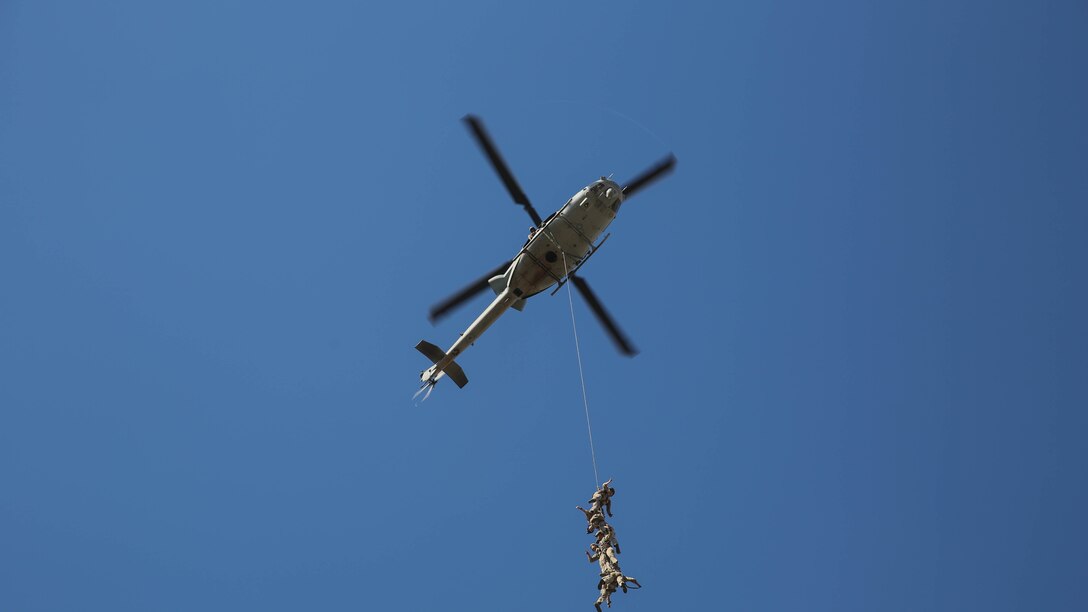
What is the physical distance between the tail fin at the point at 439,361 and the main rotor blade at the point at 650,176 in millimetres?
5976

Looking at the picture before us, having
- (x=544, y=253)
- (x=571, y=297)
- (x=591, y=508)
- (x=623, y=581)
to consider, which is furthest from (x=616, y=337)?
(x=623, y=581)

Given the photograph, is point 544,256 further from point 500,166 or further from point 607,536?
point 607,536

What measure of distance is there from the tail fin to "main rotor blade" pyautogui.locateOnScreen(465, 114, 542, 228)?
404 cm

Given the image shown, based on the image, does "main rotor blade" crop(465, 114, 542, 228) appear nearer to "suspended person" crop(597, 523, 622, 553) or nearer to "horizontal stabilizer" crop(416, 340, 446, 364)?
"horizontal stabilizer" crop(416, 340, 446, 364)

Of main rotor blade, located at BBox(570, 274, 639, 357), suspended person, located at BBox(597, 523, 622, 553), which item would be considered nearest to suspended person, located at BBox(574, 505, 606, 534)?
suspended person, located at BBox(597, 523, 622, 553)

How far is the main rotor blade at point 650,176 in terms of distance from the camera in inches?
698

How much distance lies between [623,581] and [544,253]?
7.63 metres

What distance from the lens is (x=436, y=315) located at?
1745cm

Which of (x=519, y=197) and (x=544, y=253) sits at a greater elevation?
(x=519, y=197)

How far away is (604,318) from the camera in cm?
1789

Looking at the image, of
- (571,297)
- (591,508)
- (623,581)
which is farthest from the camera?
(571,297)

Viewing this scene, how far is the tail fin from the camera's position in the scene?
59.7ft

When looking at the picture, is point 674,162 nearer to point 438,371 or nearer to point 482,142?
point 482,142

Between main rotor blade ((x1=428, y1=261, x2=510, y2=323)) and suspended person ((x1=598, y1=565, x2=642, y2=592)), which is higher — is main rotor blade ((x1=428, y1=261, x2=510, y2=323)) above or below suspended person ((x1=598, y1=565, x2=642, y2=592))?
above
